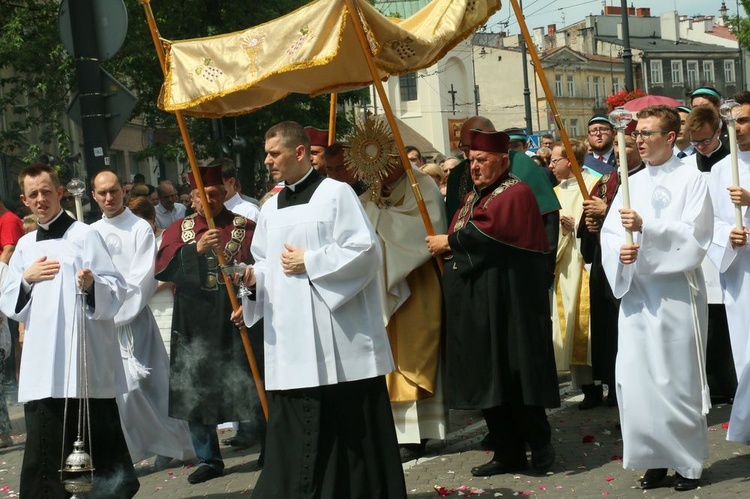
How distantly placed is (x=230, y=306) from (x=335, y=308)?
92.3 inches

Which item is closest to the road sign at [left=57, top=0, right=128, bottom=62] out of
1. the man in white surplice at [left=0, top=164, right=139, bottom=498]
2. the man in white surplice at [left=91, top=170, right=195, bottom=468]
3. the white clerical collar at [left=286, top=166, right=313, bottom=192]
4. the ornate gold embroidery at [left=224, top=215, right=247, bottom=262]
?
the man in white surplice at [left=91, top=170, right=195, bottom=468]

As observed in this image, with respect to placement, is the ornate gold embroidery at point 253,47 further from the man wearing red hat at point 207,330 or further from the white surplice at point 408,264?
the white surplice at point 408,264

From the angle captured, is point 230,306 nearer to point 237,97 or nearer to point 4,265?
point 237,97

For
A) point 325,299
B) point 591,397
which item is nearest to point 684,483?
point 325,299

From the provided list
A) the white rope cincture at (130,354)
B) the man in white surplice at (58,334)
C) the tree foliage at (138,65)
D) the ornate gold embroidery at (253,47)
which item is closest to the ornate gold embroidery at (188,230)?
the white rope cincture at (130,354)

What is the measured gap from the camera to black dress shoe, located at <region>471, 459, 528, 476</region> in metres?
7.93

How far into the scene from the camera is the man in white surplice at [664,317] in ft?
23.0

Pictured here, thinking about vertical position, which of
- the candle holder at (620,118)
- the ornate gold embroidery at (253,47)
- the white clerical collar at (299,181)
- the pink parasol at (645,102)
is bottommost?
the white clerical collar at (299,181)

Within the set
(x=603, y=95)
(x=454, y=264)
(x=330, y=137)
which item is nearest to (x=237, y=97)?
(x=330, y=137)

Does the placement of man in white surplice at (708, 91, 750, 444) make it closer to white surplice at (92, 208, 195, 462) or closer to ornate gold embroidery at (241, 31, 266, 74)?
ornate gold embroidery at (241, 31, 266, 74)

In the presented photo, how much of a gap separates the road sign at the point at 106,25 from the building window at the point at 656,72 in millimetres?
88904

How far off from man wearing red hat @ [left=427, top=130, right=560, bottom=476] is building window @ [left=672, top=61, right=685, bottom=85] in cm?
9230

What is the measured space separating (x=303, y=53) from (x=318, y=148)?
1490 millimetres

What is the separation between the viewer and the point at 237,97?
947cm
